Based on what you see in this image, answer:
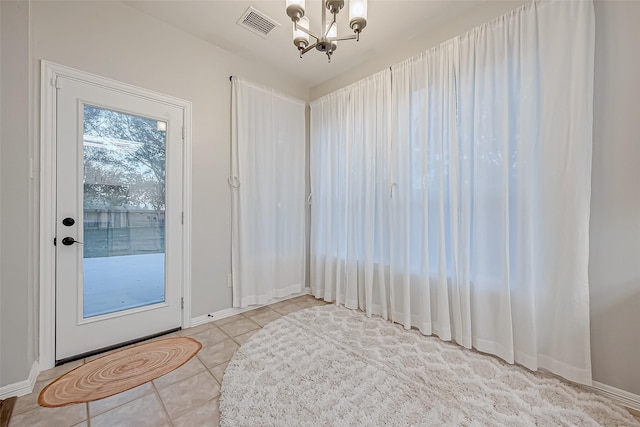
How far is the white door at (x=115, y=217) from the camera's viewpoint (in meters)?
2.05

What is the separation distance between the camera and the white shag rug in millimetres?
1473

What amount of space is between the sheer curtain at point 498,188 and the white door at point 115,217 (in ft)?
7.25

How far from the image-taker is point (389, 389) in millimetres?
1717

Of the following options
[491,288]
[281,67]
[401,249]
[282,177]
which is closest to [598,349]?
[491,288]

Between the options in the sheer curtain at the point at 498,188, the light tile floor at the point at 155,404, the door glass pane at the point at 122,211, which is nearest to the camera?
the light tile floor at the point at 155,404

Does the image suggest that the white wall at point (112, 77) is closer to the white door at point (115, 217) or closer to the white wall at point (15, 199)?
the white wall at point (15, 199)

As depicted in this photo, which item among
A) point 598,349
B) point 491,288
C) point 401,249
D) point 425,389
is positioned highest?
point 401,249

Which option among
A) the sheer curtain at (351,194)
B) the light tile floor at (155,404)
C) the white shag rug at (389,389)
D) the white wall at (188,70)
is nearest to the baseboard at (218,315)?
the white wall at (188,70)

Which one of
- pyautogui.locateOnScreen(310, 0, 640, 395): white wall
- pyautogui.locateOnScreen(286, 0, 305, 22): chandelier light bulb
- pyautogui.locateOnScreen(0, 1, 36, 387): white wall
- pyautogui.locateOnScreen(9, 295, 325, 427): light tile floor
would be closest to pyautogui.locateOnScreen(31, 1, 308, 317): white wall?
pyautogui.locateOnScreen(0, 1, 36, 387): white wall

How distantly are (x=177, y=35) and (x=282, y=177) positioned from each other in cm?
180

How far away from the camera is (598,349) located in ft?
5.61

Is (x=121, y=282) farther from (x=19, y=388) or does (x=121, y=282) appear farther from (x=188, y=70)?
(x=188, y=70)

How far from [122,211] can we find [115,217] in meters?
0.07

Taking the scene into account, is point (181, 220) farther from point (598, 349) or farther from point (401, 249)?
point (598, 349)
